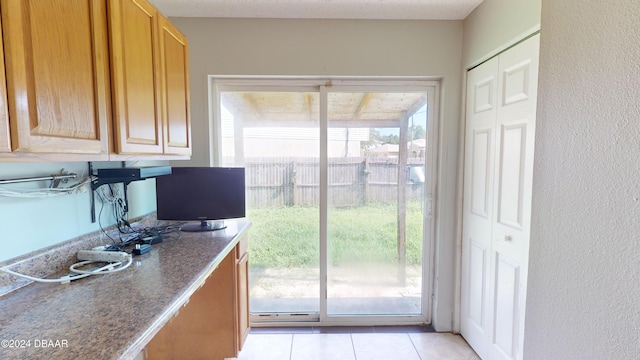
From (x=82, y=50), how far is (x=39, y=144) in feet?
1.30

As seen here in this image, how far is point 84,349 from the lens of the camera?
29.6 inches

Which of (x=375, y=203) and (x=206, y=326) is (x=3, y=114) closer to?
(x=206, y=326)

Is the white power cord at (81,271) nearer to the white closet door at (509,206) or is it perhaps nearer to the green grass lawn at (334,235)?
the green grass lawn at (334,235)

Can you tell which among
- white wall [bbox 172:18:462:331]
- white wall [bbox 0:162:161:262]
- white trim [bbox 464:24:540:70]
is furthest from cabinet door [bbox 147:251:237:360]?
white trim [bbox 464:24:540:70]

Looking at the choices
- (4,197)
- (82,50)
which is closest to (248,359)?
(4,197)

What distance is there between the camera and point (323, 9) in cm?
199

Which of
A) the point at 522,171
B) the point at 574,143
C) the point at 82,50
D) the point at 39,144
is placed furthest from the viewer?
the point at 522,171

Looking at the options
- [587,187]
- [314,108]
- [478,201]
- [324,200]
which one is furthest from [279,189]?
[587,187]

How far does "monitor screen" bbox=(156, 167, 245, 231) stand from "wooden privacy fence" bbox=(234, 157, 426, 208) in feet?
1.28

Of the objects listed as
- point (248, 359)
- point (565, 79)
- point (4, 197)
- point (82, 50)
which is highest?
point (82, 50)

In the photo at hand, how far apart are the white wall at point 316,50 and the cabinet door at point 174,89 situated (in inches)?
14.0

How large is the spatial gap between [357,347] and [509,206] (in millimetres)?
1436

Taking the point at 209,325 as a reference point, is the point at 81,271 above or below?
above

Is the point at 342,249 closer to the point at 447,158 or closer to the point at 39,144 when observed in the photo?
the point at 447,158
